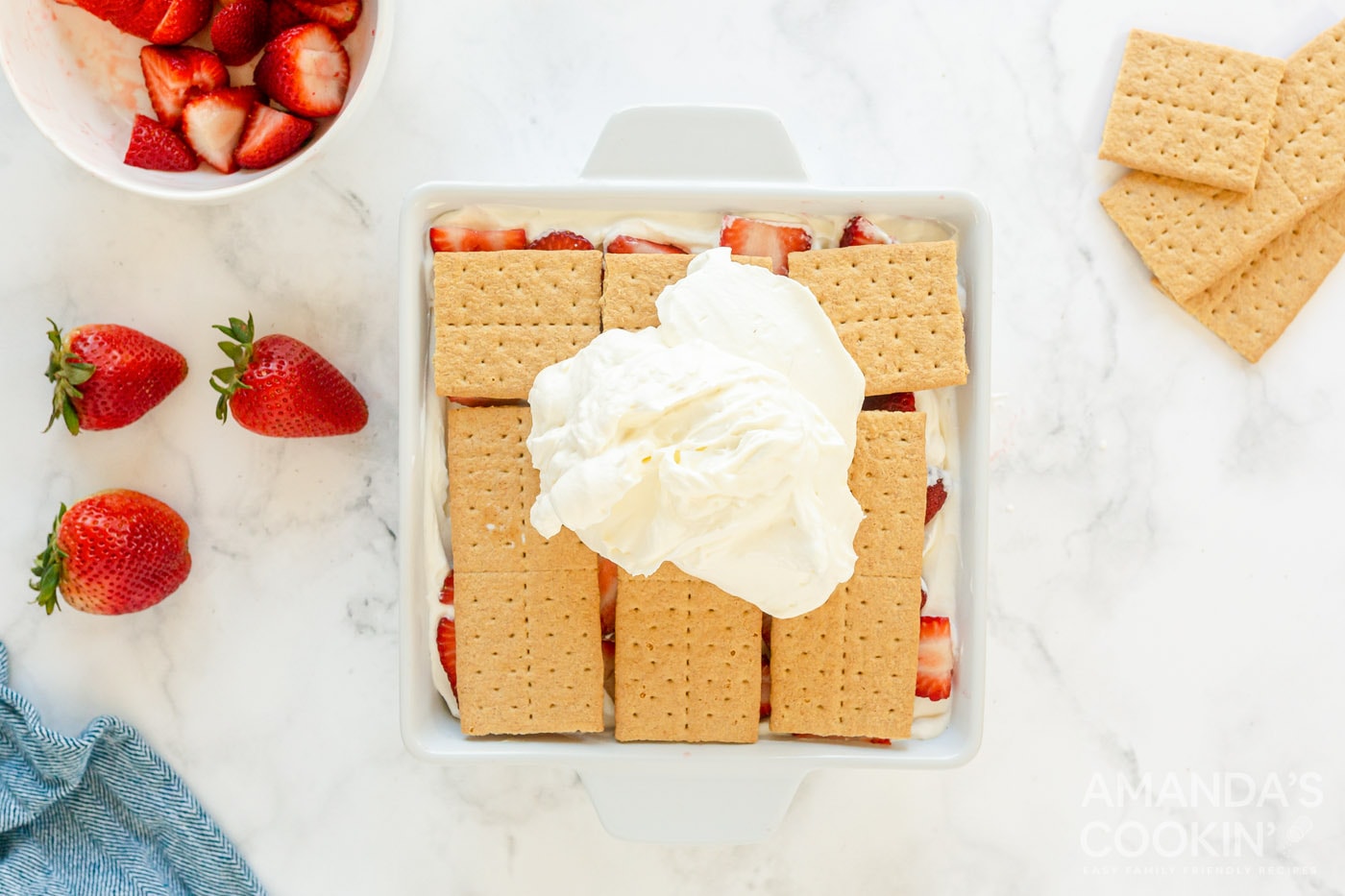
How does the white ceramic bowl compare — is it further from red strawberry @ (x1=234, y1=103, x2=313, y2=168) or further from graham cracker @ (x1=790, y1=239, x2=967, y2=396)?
graham cracker @ (x1=790, y1=239, x2=967, y2=396)

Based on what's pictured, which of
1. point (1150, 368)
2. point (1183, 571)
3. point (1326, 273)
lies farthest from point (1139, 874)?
point (1326, 273)

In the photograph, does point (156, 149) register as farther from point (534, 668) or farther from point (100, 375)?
point (534, 668)

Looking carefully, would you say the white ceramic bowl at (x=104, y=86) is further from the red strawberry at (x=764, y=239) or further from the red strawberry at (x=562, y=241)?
the red strawberry at (x=764, y=239)

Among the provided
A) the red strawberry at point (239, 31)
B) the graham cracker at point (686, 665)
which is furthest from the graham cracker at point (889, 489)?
the red strawberry at point (239, 31)

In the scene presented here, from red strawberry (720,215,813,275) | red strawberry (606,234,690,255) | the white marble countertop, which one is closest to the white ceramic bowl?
the white marble countertop

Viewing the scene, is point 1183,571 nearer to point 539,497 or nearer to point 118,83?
point 539,497

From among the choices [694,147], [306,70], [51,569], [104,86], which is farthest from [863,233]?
[51,569]
